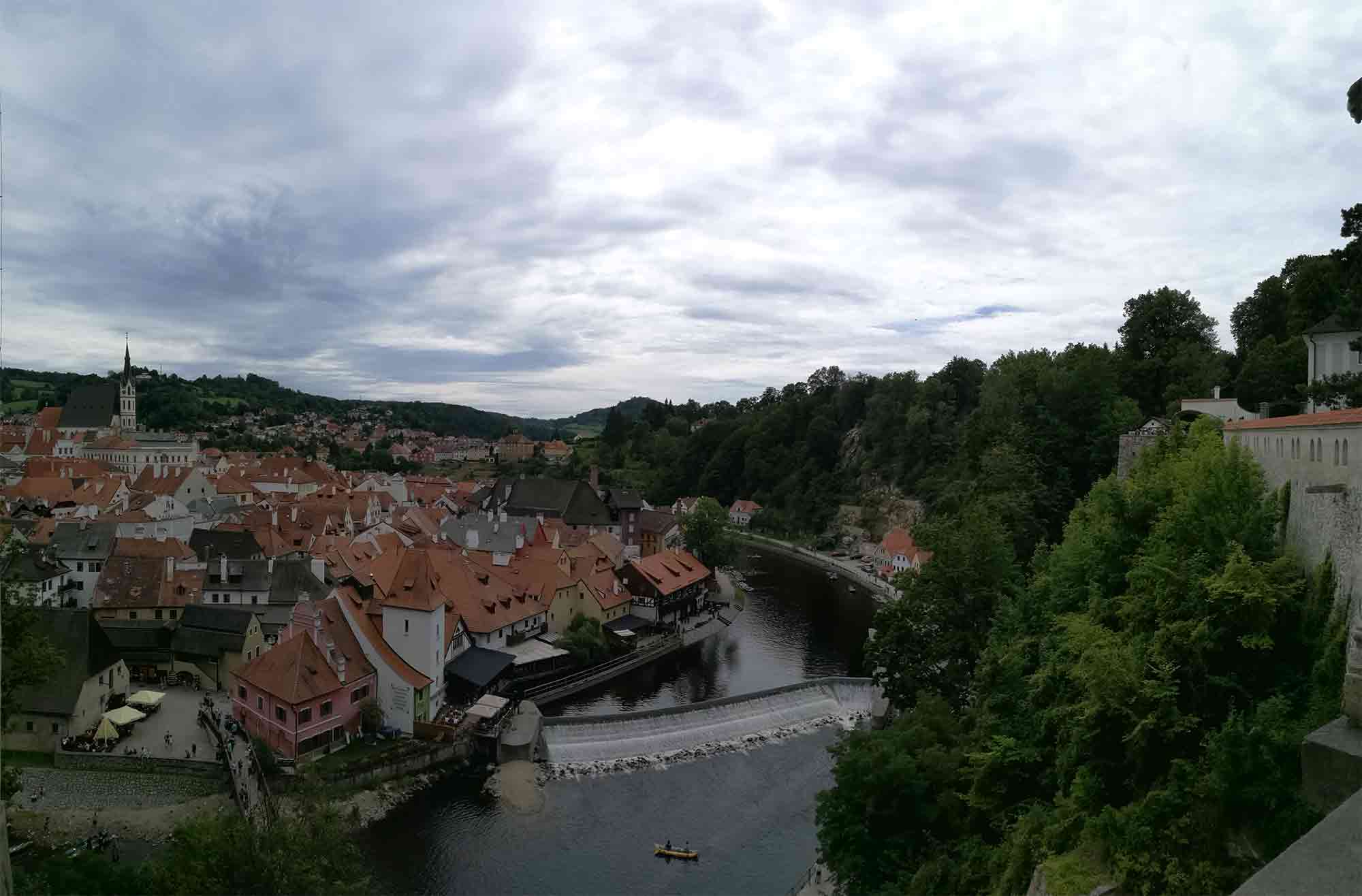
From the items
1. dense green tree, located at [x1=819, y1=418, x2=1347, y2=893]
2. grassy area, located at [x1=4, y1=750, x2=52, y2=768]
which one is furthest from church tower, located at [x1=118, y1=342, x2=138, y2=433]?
dense green tree, located at [x1=819, y1=418, x2=1347, y2=893]

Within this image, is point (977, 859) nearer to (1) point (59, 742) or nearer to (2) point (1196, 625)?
(2) point (1196, 625)

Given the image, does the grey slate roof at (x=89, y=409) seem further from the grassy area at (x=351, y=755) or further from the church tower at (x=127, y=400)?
the grassy area at (x=351, y=755)

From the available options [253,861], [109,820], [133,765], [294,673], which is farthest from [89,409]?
[253,861]

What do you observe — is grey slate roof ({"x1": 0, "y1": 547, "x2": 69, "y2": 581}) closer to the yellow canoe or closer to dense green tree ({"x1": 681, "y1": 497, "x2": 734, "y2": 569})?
the yellow canoe

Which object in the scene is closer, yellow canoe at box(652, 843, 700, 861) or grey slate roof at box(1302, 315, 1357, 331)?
yellow canoe at box(652, 843, 700, 861)

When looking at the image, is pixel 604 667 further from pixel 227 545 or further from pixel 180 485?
pixel 180 485

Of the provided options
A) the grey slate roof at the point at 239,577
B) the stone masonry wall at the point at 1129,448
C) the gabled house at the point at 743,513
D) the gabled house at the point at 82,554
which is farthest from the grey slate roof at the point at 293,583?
the gabled house at the point at 743,513

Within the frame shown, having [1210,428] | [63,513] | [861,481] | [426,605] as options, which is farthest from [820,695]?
[861,481]
